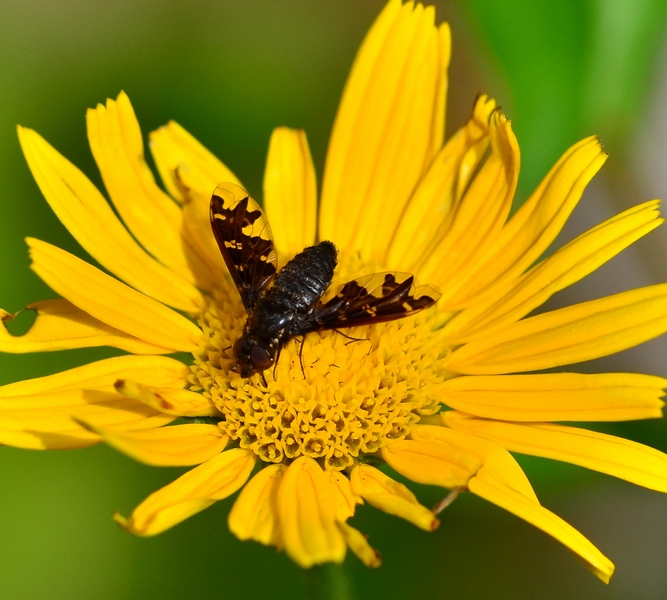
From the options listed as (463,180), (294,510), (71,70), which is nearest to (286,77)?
(71,70)

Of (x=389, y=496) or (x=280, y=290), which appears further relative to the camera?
(x=280, y=290)

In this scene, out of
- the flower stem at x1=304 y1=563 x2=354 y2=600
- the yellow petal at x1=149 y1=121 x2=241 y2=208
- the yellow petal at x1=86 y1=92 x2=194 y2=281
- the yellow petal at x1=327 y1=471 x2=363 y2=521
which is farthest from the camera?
the yellow petal at x1=149 y1=121 x2=241 y2=208

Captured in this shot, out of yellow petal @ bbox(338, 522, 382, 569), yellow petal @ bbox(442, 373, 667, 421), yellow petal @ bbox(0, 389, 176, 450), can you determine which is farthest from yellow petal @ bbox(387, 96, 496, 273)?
yellow petal @ bbox(338, 522, 382, 569)

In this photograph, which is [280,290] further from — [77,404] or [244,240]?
[77,404]

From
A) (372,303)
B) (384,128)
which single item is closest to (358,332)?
(372,303)

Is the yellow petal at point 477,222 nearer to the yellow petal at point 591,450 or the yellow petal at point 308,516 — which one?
the yellow petal at point 591,450

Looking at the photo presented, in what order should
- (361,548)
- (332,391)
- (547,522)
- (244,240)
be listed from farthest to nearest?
(244,240) < (332,391) < (547,522) < (361,548)

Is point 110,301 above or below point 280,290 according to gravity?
below

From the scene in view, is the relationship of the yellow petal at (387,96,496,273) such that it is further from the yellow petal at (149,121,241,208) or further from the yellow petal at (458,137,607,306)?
the yellow petal at (149,121,241,208)
